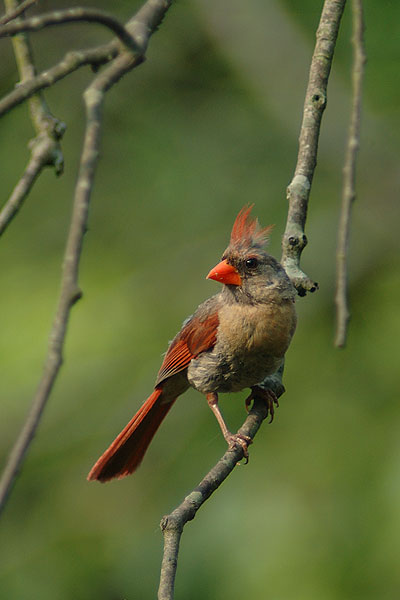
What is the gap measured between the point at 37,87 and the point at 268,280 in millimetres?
2120

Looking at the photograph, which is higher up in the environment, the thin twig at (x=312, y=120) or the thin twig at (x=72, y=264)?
the thin twig at (x=312, y=120)

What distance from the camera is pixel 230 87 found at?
7.86m

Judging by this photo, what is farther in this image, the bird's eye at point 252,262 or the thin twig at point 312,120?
the bird's eye at point 252,262

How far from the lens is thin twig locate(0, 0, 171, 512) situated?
1273mm

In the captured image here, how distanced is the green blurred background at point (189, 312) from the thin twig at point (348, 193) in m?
1.98

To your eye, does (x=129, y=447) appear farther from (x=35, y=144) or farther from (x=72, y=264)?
(x=72, y=264)

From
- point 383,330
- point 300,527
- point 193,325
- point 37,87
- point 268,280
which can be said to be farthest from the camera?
point 383,330

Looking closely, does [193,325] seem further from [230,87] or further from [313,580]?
[230,87]

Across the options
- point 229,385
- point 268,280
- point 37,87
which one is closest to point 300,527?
point 229,385

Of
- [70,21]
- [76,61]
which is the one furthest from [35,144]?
[70,21]

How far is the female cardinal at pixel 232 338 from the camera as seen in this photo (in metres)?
3.63

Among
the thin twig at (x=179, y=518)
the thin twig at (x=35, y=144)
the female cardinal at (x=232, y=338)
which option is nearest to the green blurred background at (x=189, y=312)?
the female cardinal at (x=232, y=338)

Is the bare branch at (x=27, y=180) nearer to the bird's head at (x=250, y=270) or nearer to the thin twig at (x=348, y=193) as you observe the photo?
the thin twig at (x=348, y=193)

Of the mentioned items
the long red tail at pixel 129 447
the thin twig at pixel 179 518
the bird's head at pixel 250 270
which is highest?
the bird's head at pixel 250 270
